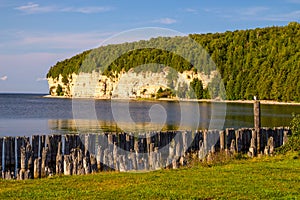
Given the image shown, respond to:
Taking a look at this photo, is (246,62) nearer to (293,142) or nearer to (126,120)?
(126,120)

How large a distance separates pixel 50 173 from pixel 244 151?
8792mm

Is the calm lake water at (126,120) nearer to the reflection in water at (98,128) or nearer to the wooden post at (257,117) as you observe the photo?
the reflection in water at (98,128)

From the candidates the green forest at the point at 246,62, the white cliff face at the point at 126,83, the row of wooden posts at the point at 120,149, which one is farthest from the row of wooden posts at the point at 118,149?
the white cliff face at the point at 126,83

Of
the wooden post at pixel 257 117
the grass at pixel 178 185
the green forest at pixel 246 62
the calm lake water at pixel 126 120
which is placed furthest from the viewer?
the green forest at pixel 246 62

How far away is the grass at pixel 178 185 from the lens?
12867 millimetres

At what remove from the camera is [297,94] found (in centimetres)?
11950

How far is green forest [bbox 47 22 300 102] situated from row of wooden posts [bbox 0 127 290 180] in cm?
8704

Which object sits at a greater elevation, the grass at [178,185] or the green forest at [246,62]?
the green forest at [246,62]

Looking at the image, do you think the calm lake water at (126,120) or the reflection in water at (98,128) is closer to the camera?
the reflection in water at (98,128)

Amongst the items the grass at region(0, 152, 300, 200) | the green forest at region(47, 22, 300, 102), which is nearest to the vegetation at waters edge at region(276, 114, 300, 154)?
the grass at region(0, 152, 300, 200)

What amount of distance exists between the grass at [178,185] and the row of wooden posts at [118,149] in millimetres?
1657

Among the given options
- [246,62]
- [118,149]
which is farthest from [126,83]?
[118,149]

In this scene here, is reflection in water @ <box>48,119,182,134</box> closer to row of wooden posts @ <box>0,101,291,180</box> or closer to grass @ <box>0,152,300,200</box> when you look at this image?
row of wooden posts @ <box>0,101,291,180</box>

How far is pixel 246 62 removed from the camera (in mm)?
146250
